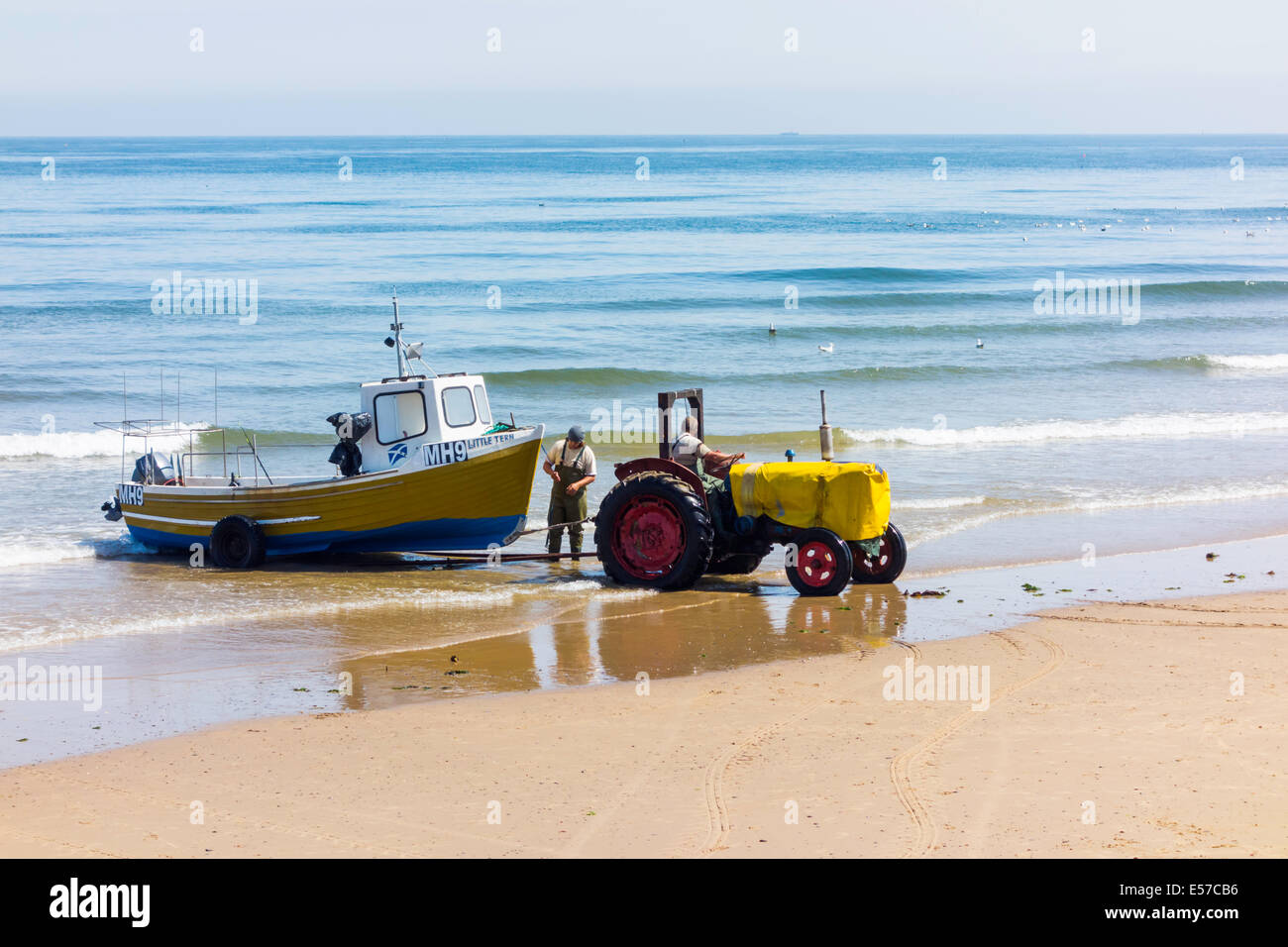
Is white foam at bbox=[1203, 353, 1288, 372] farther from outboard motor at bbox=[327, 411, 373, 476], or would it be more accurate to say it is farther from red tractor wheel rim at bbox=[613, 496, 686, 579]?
outboard motor at bbox=[327, 411, 373, 476]

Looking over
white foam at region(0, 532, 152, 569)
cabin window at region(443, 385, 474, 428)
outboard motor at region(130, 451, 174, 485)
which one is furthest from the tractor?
white foam at region(0, 532, 152, 569)

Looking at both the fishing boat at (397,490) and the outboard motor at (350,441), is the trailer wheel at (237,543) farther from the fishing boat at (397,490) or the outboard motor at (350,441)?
the outboard motor at (350,441)

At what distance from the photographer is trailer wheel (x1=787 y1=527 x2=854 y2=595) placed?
1202 centimetres

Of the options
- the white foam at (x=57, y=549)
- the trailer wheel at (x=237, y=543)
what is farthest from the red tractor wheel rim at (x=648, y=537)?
the white foam at (x=57, y=549)

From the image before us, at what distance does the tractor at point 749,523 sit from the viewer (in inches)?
473

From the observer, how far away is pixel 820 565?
12.1 m

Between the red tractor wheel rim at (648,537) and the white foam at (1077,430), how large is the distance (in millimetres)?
9866

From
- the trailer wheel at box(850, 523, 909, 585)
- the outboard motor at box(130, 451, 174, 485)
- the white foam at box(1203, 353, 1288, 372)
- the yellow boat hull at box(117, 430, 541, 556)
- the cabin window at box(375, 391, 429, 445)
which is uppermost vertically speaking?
the white foam at box(1203, 353, 1288, 372)

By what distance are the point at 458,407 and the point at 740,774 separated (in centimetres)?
786

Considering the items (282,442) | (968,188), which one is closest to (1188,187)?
(968,188)

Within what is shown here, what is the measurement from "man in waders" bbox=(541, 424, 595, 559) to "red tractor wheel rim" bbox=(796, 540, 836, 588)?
9.10ft

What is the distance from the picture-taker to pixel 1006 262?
45.5 metres

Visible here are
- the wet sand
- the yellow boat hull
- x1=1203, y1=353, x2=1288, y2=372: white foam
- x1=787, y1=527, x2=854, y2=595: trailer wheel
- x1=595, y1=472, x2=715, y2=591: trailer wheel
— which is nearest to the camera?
the wet sand

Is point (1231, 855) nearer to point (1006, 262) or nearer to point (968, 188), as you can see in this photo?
point (1006, 262)
